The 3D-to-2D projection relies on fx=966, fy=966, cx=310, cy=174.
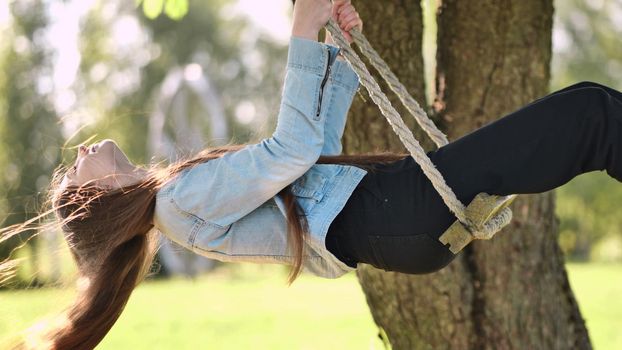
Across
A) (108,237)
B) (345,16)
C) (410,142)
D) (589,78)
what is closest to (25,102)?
(589,78)

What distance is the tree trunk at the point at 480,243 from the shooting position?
3592mm

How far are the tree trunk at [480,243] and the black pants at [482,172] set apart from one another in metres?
1.04

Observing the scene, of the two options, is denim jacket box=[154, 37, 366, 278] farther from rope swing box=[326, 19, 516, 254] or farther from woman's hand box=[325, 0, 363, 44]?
woman's hand box=[325, 0, 363, 44]

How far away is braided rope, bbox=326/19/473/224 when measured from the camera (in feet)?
7.63

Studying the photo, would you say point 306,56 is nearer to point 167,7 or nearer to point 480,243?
point 480,243

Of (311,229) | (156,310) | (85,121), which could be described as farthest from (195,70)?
(311,229)

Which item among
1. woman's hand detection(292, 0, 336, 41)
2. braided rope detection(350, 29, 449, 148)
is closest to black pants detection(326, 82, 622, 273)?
braided rope detection(350, 29, 449, 148)

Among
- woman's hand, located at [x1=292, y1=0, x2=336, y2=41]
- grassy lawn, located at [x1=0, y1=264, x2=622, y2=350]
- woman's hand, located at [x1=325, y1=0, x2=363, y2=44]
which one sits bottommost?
grassy lawn, located at [x1=0, y1=264, x2=622, y2=350]

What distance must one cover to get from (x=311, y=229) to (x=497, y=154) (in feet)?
1.71

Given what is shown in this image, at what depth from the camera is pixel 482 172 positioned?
2.40 meters

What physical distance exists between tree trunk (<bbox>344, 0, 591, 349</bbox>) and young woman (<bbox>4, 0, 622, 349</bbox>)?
2.59 ft

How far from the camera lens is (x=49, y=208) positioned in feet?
10.0

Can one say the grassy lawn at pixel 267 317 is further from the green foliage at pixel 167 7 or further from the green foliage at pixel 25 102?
the green foliage at pixel 25 102

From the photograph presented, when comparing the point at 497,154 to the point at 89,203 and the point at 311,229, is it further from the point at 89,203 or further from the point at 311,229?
the point at 89,203
